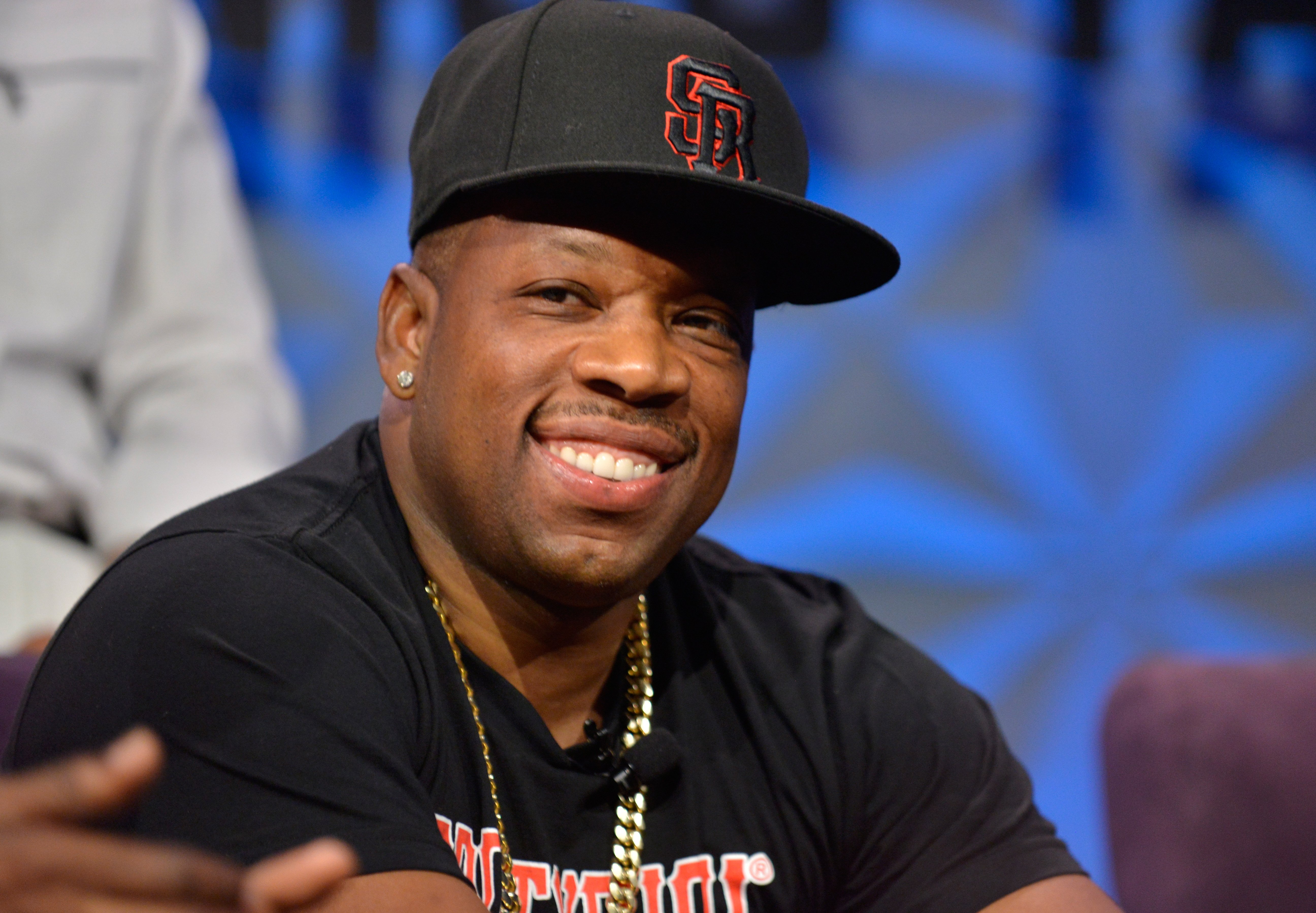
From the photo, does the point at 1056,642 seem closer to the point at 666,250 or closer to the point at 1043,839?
the point at 1043,839

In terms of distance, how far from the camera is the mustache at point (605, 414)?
1.23 meters

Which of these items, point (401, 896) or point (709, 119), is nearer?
point (401, 896)

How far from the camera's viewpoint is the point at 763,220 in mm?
1271

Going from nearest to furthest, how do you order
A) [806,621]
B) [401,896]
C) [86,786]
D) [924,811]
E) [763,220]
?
[86,786] → [401,896] → [763,220] → [924,811] → [806,621]

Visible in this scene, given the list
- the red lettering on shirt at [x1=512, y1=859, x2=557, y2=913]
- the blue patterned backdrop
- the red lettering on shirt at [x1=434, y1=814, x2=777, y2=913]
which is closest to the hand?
the red lettering on shirt at [x1=434, y1=814, x2=777, y2=913]

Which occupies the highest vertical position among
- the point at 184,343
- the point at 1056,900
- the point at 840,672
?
the point at 184,343

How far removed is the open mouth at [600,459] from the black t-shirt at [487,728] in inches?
7.4

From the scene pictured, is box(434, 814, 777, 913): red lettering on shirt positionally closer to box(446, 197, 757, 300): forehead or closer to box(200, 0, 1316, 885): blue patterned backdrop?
box(446, 197, 757, 300): forehead

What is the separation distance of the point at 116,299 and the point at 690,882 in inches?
61.0

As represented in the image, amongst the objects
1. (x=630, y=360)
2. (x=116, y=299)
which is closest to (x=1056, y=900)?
(x=630, y=360)

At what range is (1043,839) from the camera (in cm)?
142

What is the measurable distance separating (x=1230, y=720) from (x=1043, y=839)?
33 cm

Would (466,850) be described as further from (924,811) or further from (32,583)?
(32,583)

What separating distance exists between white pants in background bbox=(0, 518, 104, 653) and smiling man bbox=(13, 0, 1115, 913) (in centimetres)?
74
